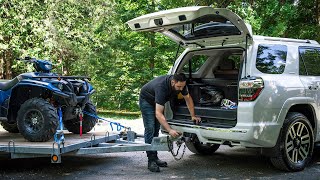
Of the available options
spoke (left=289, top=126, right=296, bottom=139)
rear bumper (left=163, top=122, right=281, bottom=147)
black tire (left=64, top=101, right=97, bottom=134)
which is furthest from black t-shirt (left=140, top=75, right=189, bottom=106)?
spoke (left=289, top=126, right=296, bottom=139)

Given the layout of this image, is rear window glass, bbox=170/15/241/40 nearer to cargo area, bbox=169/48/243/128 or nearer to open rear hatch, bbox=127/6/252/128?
open rear hatch, bbox=127/6/252/128

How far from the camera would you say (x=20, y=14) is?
16250mm

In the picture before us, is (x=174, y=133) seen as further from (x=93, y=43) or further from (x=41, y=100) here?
(x=93, y=43)

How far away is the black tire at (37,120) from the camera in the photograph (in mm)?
5656

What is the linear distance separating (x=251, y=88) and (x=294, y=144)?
1.22 meters

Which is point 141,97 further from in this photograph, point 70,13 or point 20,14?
point 70,13

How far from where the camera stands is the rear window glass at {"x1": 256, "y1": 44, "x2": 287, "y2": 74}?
217 inches

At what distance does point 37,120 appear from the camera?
579cm

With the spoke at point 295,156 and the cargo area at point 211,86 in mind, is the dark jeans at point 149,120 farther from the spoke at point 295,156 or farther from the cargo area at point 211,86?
the spoke at point 295,156

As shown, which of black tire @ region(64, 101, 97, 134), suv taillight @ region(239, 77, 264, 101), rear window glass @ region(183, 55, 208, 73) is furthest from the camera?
rear window glass @ region(183, 55, 208, 73)

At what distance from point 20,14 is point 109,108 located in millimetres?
6888

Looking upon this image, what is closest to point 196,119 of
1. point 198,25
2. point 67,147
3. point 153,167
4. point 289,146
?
point 153,167

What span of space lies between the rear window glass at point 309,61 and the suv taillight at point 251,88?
3.70 feet

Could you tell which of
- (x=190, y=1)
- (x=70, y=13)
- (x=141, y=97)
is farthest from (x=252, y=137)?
(x=70, y=13)
